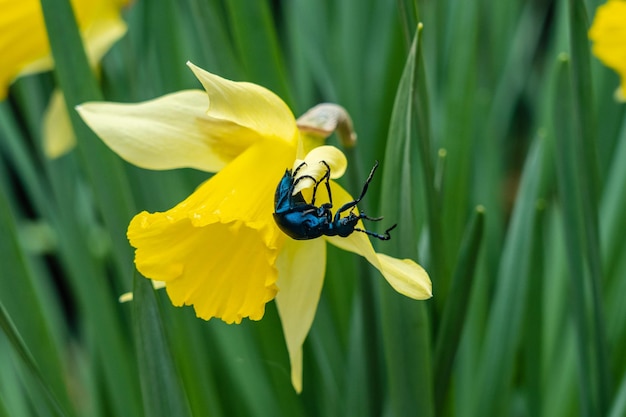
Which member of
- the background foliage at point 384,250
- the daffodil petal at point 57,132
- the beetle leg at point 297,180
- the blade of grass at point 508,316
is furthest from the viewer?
the daffodil petal at point 57,132

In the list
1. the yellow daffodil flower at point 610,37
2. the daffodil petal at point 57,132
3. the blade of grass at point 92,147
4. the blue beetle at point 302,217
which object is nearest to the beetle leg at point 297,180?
the blue beetle at point 302,217

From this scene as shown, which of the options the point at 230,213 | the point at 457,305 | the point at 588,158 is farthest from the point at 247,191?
the point at 588,158

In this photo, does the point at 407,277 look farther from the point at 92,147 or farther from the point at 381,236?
the point at 92,147

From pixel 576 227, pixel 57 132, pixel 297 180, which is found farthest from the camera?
pixel 57 132

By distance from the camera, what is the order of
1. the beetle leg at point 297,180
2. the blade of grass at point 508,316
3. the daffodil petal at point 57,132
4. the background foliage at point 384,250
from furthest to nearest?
the daffodil petal at point 57,132 → the blade of grass at point 508,316 → the background foliage at point 384,250 → the beetle leg at point 297,180

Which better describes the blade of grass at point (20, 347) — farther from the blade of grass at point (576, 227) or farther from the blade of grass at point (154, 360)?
the blade of grass at point (576, 227)

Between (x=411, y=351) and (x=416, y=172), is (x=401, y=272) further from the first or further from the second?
(x=416, y=172)

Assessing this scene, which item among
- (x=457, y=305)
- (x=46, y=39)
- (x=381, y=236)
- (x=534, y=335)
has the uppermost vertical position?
(x=46, y=39)
